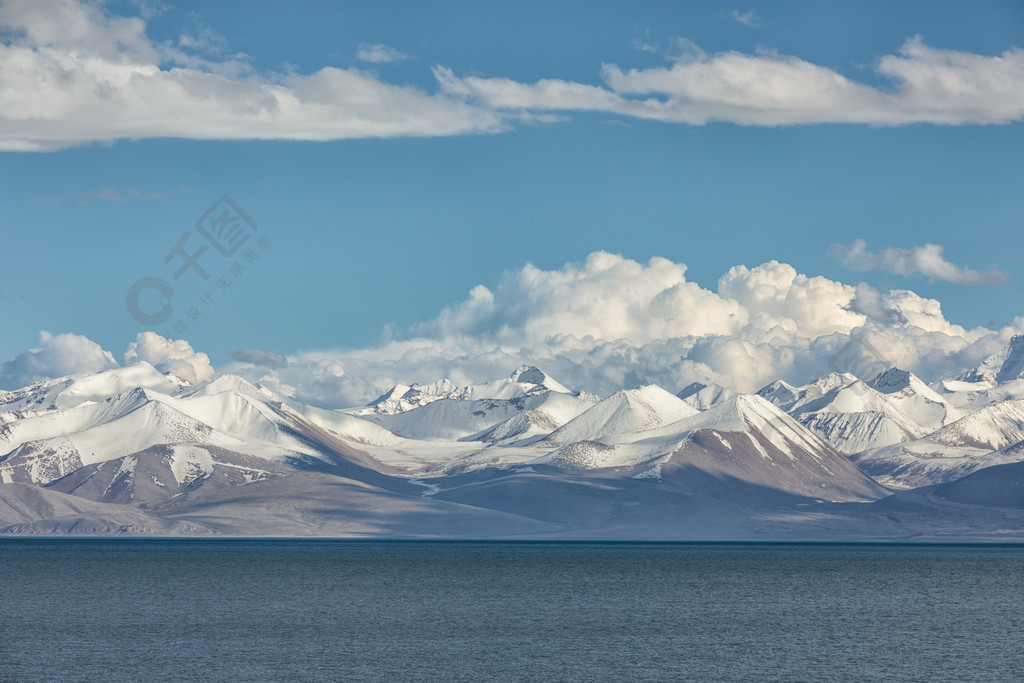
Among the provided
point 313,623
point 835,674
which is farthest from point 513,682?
point 313,623

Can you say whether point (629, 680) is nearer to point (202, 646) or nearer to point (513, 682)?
point (513, 682)

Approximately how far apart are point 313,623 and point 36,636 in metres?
26.8

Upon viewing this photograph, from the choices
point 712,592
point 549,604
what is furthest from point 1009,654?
point 712,592

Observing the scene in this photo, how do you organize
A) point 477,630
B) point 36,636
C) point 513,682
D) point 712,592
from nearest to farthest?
point 513,682 < point 36,636 < point 477,630 < point 712,592

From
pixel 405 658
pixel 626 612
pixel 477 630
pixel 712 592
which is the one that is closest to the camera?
pixel 405 658

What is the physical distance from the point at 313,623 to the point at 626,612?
3763 centimetres

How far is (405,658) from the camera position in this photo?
107 meters

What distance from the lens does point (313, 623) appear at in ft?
437

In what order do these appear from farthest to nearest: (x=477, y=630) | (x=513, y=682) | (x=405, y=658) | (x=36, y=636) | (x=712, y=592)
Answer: (x=712, y=592)
(x=477, y=630)
(x=36, y=636)
(x=405, y=658)
(x=513, y=682)

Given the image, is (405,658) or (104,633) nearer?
(405,658)

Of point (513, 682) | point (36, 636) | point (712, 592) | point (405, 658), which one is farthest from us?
point (712, 592)

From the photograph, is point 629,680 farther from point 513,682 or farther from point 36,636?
point 36,636

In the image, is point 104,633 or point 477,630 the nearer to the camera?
point 104,633

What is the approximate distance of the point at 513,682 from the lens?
314 ft
